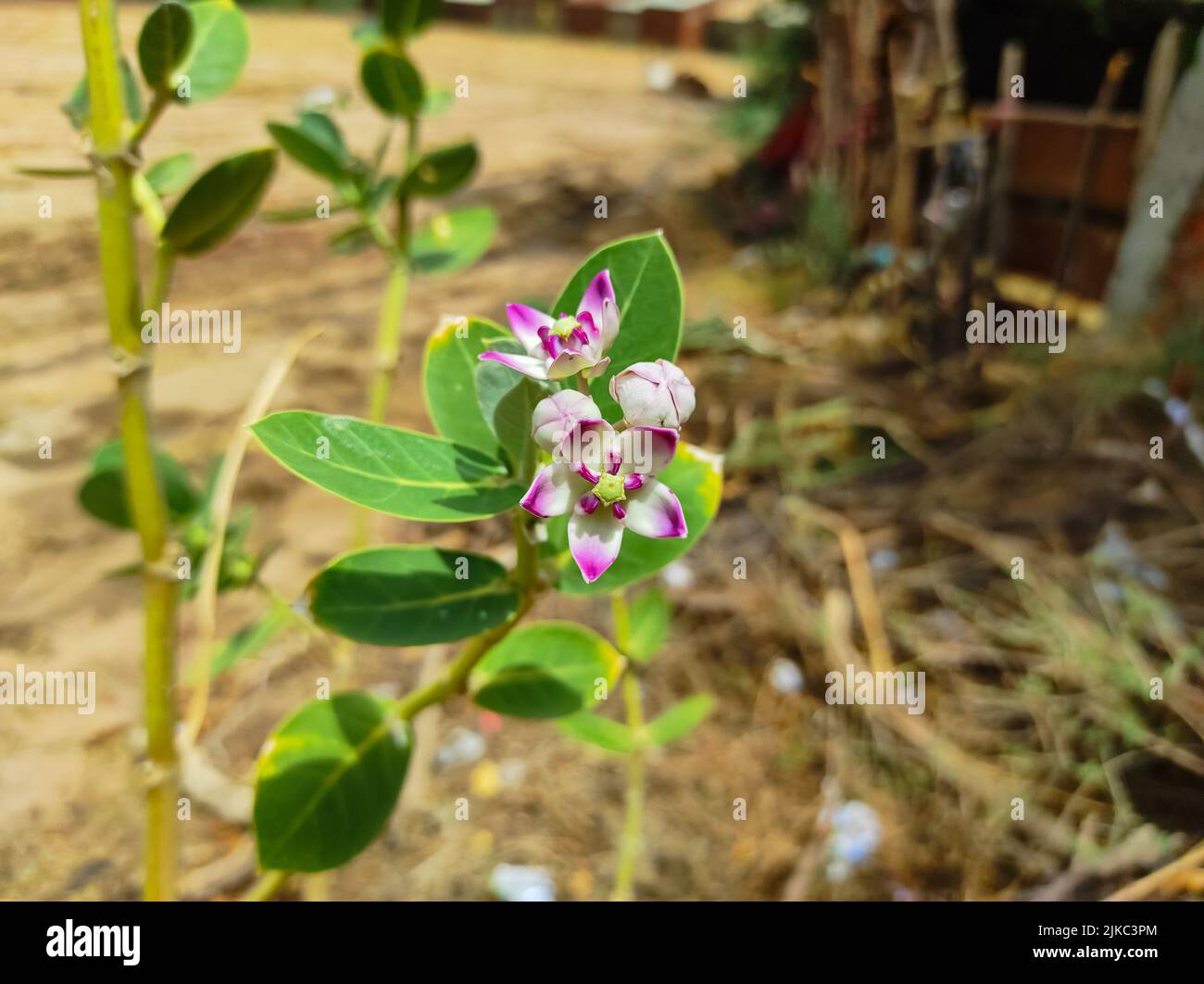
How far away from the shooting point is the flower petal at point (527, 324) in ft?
0.90

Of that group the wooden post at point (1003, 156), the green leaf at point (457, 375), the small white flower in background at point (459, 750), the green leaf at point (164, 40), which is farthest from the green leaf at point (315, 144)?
the wooden post at point (1003, 156)

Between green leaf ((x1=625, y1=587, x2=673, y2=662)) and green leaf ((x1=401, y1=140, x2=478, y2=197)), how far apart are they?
284 millimetres

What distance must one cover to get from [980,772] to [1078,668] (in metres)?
0.16

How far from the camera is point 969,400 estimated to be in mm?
1346

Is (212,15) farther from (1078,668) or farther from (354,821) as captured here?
(1078,668)

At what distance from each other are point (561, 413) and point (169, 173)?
303 mm

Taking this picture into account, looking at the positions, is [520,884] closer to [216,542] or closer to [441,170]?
[216,542]

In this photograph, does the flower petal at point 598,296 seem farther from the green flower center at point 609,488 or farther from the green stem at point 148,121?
the green stem at point 148,121

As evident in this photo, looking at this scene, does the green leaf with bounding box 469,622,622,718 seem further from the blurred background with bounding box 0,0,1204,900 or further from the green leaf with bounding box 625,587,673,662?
the blurred background with bounding box 0,0,1204,900

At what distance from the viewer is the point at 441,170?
50 centimetres

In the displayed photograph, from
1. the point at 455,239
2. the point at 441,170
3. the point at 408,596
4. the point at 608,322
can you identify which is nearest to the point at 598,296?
the point at 608,322

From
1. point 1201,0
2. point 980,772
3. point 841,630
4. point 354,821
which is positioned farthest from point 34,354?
point 1201,0

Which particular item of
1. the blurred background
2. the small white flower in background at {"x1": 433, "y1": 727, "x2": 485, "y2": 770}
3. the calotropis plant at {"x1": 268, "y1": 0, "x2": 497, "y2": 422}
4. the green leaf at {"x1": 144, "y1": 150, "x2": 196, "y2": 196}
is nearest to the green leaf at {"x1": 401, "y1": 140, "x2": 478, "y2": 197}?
the calotropis plant at {"x1": 268, "y1": 0, "x2": 497, "y2": 422}

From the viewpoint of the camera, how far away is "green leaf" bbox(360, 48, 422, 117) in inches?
18.4
